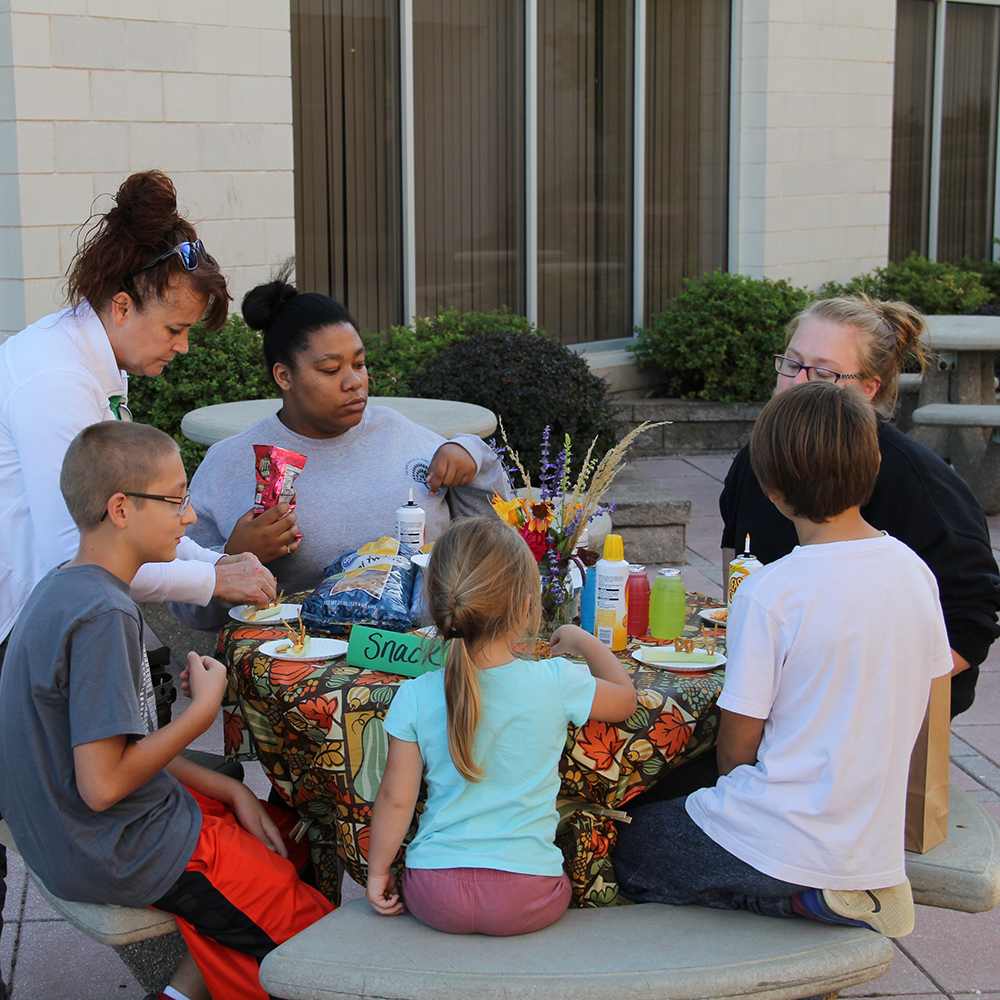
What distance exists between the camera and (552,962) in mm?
2133

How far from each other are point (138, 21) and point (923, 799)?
236 inches

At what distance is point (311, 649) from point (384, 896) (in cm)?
61

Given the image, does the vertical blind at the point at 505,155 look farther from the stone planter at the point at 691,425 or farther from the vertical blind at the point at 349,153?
the stone planter at the point at 691,425

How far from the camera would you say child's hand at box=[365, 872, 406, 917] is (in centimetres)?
227

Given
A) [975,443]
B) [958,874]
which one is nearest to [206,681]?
[958,874]

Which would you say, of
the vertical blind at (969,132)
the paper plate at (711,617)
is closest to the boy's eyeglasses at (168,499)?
the paper plate at (711,617)

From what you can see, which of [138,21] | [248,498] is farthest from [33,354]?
[138,21]

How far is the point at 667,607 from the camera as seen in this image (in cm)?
282

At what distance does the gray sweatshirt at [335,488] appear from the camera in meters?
3.35

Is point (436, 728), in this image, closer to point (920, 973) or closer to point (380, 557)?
point (380, 557)

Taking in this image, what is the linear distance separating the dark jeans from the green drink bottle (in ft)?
1.56

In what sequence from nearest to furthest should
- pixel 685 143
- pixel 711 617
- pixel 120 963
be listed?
pixel 711 617
pixel 120 963
pixel 685 143

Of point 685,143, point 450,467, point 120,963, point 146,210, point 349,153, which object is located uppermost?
point 685,143

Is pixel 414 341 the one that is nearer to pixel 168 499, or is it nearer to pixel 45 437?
pixel 45 437
